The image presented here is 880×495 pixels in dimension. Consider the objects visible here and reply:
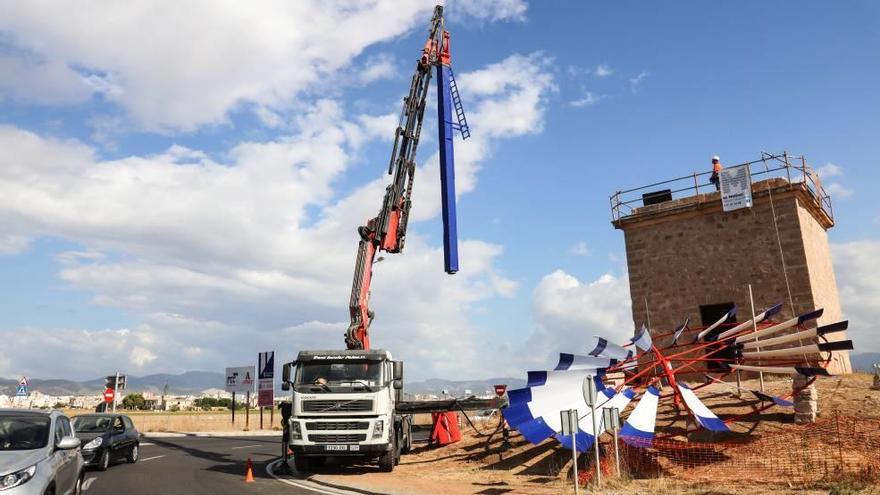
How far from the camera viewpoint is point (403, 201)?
81.0 ft

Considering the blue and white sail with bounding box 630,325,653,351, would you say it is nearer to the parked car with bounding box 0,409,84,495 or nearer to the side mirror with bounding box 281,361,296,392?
the side mirror with bounding box 281,361,296,392

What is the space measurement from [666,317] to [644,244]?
10.4ft

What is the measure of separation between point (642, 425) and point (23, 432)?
11851 millimetres

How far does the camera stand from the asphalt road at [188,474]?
13.3 m

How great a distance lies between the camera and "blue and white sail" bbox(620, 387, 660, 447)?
44.9 ft

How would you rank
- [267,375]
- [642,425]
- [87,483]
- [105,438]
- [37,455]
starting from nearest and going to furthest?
[37,455] → [87,483] → [642,425] → [105,438] → [267,375]

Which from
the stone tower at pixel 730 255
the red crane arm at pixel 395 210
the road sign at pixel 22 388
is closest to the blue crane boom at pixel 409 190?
the red crane arm at pixel 395 210

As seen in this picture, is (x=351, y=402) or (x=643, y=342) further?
(x=643, y=342)

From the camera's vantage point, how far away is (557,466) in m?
15.9

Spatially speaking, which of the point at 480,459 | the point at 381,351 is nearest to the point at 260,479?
the point at 381,351

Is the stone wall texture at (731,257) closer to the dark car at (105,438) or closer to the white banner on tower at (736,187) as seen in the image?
the white banner on tower at (736,187)

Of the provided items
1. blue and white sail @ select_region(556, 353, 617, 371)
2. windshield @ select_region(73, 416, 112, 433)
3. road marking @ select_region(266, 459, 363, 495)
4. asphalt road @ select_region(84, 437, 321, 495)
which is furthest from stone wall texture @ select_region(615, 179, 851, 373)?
windshield @ select_region(73, 416, 112, 433)

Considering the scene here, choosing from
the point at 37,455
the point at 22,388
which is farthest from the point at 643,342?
the point at 22,388

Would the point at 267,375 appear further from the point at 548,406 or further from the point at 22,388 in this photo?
the point at 548,406
